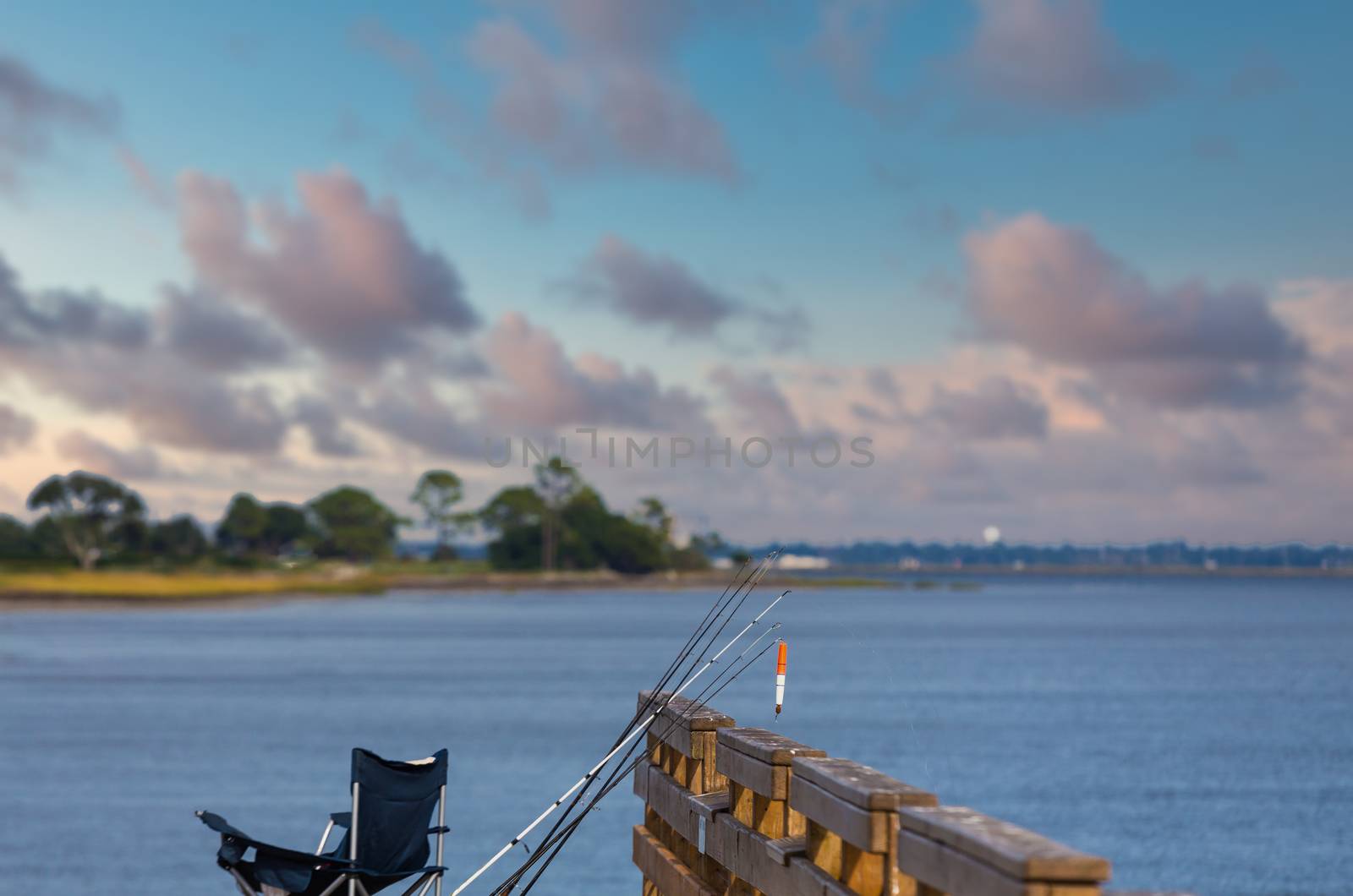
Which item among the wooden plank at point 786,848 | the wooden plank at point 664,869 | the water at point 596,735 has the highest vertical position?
the wooden plank at point 786,848

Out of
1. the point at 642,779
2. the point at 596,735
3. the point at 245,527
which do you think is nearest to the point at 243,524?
the point at 245,527

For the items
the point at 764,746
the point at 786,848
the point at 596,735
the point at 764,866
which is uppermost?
the point at 764,746

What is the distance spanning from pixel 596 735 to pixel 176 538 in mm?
144586

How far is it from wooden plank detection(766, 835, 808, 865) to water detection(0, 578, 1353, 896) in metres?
7.26

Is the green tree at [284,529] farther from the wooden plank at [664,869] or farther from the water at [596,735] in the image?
the wooden plank at [664,869]

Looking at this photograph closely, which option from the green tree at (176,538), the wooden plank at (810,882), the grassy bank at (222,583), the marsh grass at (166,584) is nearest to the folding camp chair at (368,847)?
the wooden plank at (810,882)

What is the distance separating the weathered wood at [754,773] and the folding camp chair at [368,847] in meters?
1.36

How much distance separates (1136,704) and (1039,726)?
33.8ft

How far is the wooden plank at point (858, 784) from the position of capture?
4.42 m

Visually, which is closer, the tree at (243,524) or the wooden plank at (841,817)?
the wooden plank at (841,817)

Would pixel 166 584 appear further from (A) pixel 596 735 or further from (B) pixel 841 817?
(B) pixel 841 817

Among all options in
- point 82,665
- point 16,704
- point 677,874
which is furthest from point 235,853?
point 82,665

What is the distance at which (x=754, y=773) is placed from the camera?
6.12m

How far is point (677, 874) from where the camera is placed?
7785 mm
